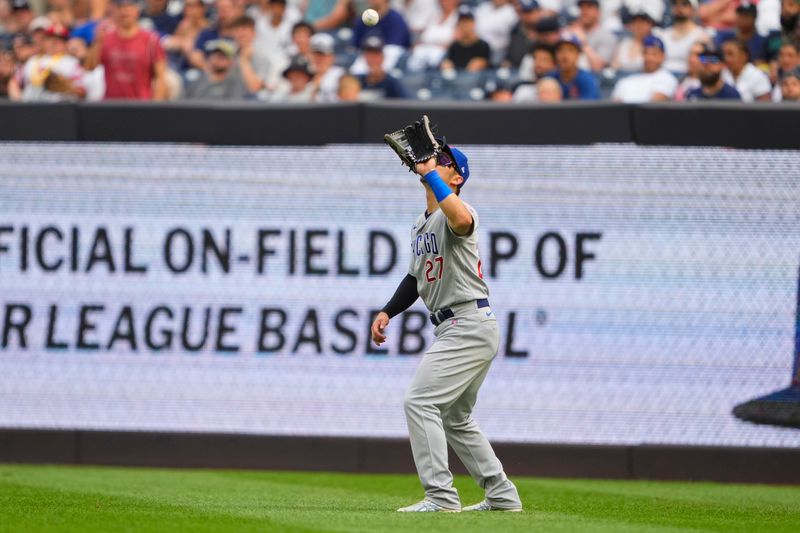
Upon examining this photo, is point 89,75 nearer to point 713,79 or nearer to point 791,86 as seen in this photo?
point 713,79

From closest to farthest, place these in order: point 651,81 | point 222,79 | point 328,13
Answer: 1. point 651,81
2. point 222,79
3. point 328,13

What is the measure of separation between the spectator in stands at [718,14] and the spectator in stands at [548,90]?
2657 mm

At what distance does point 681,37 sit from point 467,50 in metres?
2.20

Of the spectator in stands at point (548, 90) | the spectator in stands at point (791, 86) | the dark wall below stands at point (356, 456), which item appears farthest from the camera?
the spectator in stands at point (548, 90)

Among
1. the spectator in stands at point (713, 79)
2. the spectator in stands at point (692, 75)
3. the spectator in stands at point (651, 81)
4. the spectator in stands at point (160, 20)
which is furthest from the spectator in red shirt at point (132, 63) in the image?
the spectator in stands at point (713, 79)

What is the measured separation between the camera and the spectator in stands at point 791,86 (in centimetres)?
1081

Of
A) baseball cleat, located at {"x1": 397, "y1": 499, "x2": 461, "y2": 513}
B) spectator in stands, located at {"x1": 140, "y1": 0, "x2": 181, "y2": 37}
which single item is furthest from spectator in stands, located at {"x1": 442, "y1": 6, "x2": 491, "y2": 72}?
baseball cleat, located at {"x1": 397, "y1": 499, "x2": 461, "y2": 513}

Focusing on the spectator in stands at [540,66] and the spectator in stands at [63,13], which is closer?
the spectator in stands at [540,66]

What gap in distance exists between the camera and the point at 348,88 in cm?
1237

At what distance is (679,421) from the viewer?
9.98 m

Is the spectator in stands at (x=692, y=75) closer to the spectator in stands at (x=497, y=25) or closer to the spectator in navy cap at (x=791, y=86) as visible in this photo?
the spectator in navy cap at (x=791, y=86)

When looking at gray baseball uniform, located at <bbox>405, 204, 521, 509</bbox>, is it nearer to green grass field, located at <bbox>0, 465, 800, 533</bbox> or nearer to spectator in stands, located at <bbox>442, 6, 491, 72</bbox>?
green grass field, located at <bbox>0, 465, 800, 533</bbox>

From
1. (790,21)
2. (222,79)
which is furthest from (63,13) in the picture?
(790,21)

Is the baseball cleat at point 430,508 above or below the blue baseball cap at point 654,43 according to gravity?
below
